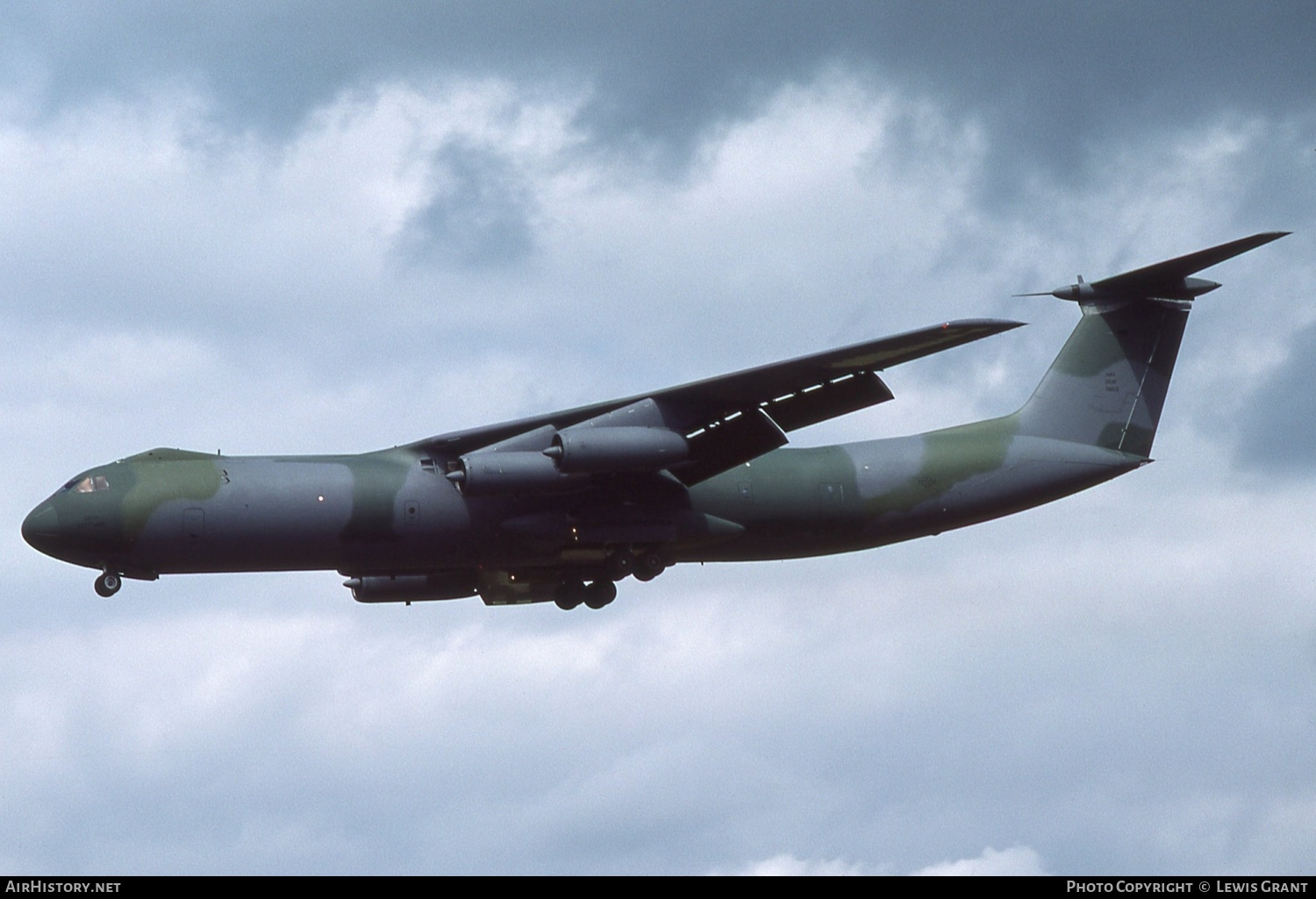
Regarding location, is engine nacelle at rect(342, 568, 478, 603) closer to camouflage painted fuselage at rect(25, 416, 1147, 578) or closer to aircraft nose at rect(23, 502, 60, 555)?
camouflage painted fuselage at rect(25, 416, 1147, 578)

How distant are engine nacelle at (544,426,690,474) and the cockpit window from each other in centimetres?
656

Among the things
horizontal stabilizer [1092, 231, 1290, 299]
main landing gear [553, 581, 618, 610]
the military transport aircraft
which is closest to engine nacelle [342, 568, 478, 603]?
the military transport aircraft

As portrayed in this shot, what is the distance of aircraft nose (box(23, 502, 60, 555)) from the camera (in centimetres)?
2808

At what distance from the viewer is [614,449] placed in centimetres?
2805

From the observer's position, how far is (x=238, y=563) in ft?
94.0

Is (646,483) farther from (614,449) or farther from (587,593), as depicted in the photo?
(587,593)

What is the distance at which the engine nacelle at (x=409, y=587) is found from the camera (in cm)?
3262

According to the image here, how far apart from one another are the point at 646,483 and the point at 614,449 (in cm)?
192

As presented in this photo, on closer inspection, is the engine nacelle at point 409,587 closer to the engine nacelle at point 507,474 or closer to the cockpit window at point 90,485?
the engine nacelle at point 507,474

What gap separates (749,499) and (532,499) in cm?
356

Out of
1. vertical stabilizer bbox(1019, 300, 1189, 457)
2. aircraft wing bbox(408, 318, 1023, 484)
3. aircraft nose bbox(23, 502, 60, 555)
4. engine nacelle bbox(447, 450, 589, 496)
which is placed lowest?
aircraft nose bbox(23, 502, 60, 555)

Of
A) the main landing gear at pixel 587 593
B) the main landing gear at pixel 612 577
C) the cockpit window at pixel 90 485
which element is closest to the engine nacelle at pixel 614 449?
the main landing gear at pixel 612 577

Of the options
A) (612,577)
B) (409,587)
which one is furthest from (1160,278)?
(409,587)
